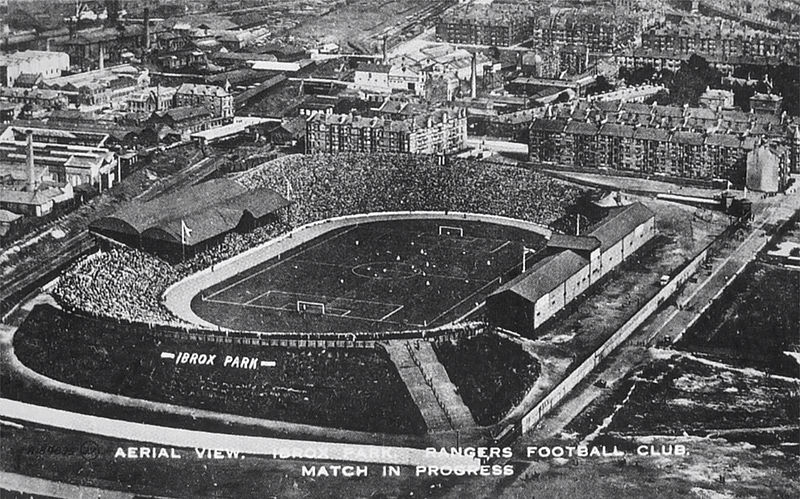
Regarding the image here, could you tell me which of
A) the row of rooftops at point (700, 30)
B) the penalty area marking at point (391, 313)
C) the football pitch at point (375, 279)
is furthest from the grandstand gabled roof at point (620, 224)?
the row of rooftops at point (700, 30)

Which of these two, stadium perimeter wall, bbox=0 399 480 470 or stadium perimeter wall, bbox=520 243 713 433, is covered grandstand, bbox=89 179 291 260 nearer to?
stadium perimeter wall, bbox=0 399 480 470

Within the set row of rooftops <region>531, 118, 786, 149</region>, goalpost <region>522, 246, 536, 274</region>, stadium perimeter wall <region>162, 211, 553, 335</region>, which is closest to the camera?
stadium perimeter wall <region>162, 211, 553, 335</region>

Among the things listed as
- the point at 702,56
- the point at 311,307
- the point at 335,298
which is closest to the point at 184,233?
the point at 311,307

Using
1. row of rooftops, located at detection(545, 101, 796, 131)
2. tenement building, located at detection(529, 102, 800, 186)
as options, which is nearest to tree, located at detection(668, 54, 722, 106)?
row of rooftops, located at detection(545, 101, 796, 131)

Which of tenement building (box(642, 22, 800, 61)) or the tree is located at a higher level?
tenement building (box(642, 22, 800, 61))

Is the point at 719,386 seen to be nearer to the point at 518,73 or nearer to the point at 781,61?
the point at 781,61

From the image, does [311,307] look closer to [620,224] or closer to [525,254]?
[525,254]

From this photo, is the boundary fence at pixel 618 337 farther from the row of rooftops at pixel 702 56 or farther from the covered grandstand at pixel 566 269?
the row of rooftops at pixel 702 56
